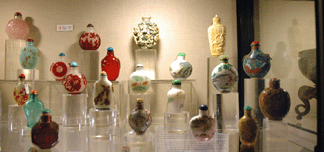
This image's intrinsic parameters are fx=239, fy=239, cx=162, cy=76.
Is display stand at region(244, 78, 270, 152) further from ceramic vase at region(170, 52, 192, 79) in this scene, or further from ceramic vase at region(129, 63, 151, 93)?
ceramic vase at region(129, 63, 151, 93)

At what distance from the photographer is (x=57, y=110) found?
10.1ft

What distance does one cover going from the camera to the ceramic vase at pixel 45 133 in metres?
1.77

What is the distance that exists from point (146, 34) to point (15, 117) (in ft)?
5.82

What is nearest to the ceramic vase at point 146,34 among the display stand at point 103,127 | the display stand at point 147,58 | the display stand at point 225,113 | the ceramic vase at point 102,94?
the display stand at point 147,58

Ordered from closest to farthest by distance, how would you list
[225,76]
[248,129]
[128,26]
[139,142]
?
[248,129], [139,142], [225,76], [128,26]

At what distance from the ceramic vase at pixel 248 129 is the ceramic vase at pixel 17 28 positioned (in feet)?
9.65

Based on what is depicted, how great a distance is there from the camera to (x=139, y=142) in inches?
78.7

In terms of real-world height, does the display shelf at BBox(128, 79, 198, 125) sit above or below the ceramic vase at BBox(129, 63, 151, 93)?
below

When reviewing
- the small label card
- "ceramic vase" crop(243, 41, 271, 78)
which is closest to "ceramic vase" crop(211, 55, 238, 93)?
"ceramic vase" crop(243, 41, 271, 78)

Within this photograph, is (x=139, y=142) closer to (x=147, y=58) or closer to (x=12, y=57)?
(x=147, y=58)

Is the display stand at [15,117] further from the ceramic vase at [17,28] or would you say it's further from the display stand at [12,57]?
the ceramic vase at [17,28]

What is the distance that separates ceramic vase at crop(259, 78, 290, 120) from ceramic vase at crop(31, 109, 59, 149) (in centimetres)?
173

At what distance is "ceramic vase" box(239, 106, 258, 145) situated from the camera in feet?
6.23

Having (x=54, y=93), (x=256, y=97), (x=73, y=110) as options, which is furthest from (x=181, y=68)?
(x=54, y=93)
